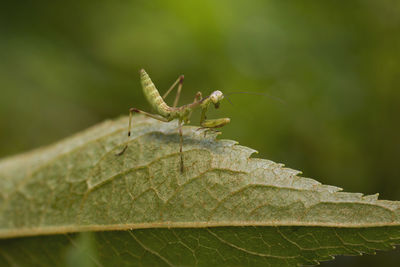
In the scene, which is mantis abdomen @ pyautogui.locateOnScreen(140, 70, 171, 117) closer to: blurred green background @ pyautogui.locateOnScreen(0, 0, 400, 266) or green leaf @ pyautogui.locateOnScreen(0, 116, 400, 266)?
green leaf @ pyautogui.locateOnScreen(0, 116, 400, 266)

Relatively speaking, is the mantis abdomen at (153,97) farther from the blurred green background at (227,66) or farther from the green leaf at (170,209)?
the blurred green background at (227,66)

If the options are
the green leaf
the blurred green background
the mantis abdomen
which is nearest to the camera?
the green leaf

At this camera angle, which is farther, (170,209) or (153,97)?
(153,97)

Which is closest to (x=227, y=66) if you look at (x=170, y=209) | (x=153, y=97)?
(x=153, y=97)

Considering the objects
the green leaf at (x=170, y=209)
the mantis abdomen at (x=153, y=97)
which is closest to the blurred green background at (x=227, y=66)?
the mantis abdomen at (x=153, y=97)

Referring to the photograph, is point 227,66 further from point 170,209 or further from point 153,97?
point 170,209

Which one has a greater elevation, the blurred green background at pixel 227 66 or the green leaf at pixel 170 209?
the blurred green background at pixel 227 66

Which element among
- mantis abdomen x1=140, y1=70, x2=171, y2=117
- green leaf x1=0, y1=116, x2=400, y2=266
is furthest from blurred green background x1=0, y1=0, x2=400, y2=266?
green leaf x1=0, y1=116, x2=400, y2=266
